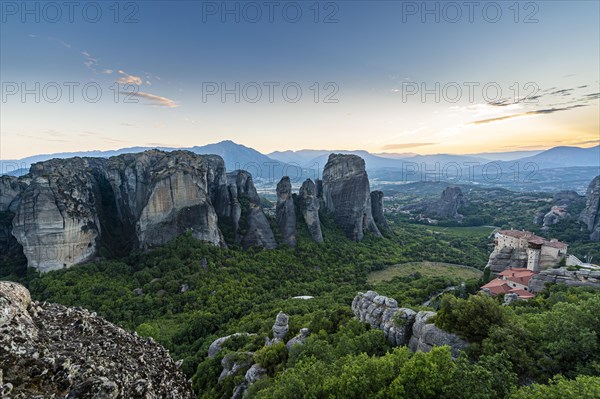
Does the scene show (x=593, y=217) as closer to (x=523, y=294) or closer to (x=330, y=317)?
(x=523, y=294)

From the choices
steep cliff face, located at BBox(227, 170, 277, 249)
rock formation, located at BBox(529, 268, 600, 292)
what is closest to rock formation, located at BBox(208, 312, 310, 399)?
rock formation, located at BBox(529, 268, 600, 292)

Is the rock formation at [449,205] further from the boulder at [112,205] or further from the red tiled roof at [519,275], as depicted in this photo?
the boulder at [112,205]

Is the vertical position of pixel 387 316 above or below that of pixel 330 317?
above

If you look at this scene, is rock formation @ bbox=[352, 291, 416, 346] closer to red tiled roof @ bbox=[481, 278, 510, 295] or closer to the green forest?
the green forest

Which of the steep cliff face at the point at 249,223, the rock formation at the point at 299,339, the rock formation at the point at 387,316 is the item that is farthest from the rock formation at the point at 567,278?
the steep cliff face at the point at 249,223

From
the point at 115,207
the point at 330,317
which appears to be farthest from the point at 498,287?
the point at 115,207
